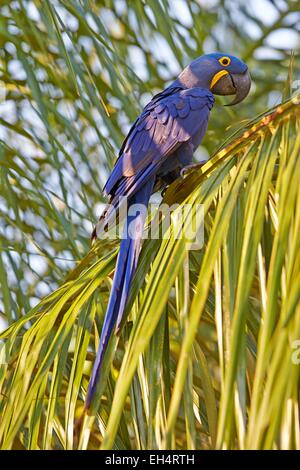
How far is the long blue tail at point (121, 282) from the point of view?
3.71ft

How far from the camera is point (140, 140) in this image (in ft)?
6.15

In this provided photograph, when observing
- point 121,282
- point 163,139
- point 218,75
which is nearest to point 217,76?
point 218,75

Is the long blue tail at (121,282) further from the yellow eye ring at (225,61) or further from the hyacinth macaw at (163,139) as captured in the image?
the yellow eye ring at (225,61)

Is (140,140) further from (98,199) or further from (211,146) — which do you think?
(211,146)

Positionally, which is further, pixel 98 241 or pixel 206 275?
pixel 98 241

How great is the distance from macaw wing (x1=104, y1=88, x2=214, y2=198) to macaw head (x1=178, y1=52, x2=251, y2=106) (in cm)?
12

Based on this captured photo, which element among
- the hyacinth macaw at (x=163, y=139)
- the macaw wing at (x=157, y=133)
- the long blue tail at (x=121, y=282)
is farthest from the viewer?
the macaw wing at (x=157, y=133)

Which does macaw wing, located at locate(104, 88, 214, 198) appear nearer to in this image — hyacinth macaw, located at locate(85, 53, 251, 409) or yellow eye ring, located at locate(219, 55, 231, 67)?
hyacinth macaw, located at locate(85, 53, 251, 409)

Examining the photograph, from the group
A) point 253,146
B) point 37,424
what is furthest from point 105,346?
point 253,146

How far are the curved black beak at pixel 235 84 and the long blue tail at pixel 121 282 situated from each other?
0.85 metres

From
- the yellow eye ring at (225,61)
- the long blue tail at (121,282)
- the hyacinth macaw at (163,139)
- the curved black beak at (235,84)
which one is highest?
the yellow eye ring at (225,61)

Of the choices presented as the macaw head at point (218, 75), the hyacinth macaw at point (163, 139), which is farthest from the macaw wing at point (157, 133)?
the macaw head at point (218, 75)

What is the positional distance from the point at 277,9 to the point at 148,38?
0.82 m

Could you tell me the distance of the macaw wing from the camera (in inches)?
68.3
